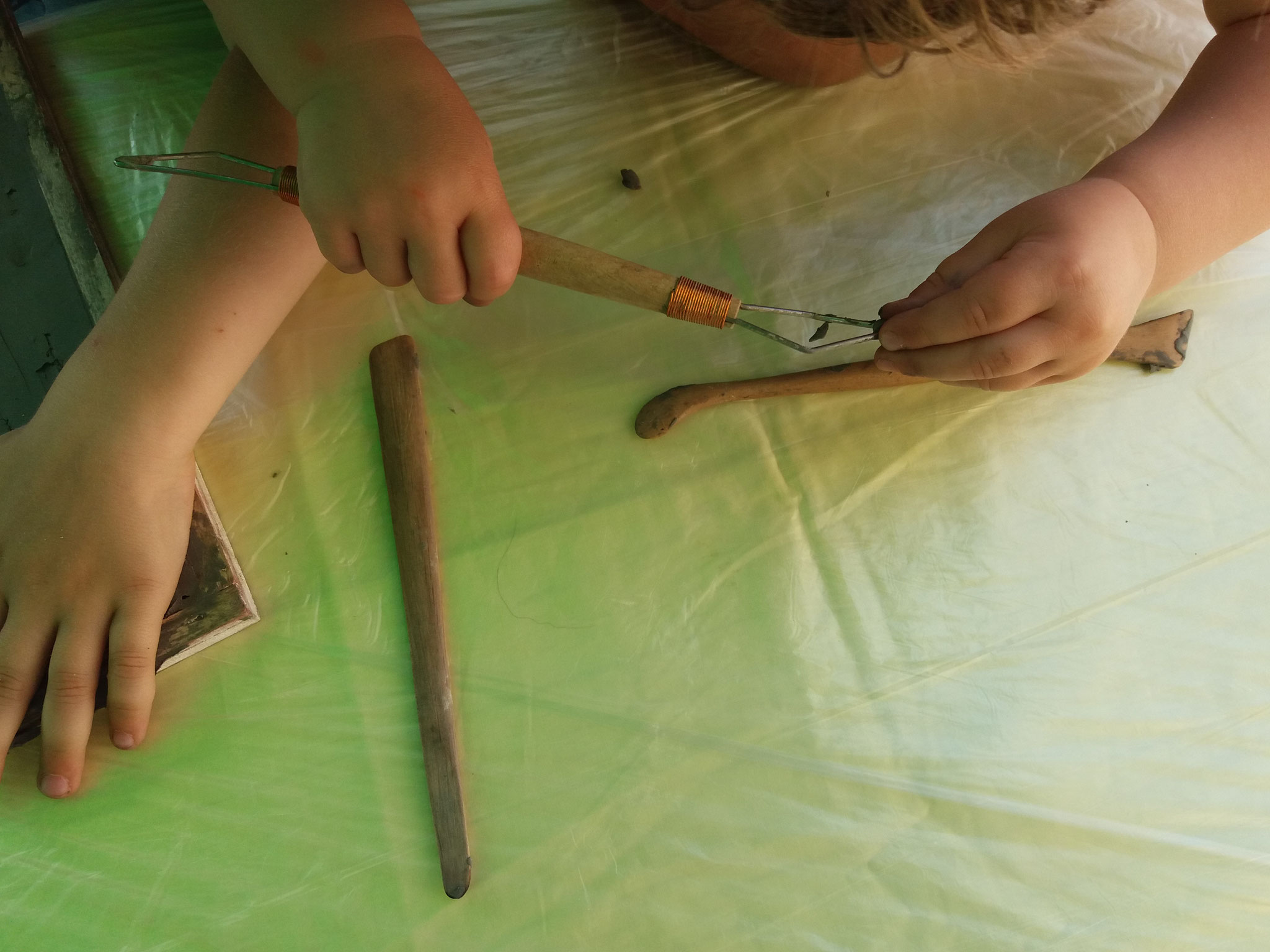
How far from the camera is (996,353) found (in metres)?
0.52

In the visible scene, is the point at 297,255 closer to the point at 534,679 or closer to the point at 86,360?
the point at 86,360

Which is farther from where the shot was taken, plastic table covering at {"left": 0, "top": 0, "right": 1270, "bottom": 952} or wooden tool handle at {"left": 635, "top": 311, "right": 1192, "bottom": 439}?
wooden tool handle at {"left": 635, "top": 311, "right": 1192, "bottom": 439}

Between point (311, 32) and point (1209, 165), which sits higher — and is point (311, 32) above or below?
above

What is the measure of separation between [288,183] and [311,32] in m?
0.09

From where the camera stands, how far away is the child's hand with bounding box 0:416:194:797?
519mm

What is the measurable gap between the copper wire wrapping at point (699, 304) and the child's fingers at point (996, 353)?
0.15 meters

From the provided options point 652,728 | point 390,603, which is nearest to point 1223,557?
point 652,728

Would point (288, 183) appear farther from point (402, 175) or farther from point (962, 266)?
point (962, 266)

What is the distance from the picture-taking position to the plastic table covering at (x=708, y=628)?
514 mm

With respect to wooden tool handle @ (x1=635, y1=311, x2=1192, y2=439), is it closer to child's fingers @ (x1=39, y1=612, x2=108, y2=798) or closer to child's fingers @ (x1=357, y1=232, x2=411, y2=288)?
child's fingers @ (x1=357, y1=232, x2=411, y2=288)

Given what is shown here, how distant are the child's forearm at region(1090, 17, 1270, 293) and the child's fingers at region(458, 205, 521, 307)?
41 centimetres

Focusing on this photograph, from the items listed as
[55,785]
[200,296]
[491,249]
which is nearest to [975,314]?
[491,249]

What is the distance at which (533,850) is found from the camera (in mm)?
518

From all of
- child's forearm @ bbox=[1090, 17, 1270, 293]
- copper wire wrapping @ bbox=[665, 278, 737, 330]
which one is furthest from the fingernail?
child's forearm @ bbox=[1090, 17, 1270, 293]
